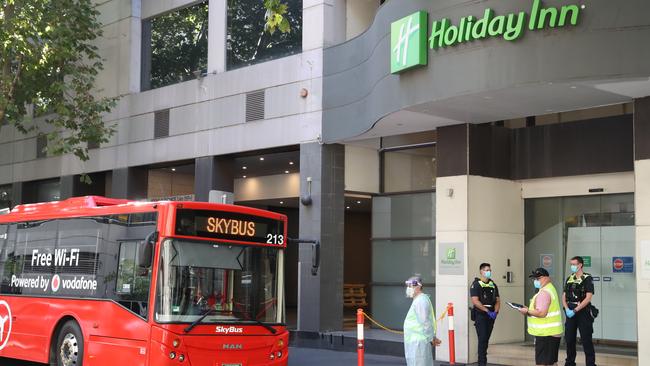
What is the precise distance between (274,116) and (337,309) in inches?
205

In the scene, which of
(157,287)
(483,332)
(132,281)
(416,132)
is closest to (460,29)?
(416,132)

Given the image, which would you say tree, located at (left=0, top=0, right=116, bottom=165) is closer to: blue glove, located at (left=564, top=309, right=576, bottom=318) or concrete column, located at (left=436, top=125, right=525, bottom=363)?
concrete column, located at (left=436, top=125, right=525, bottom=363)

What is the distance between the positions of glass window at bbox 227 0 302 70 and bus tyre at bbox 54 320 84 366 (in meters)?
9.81

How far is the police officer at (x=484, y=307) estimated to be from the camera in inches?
577

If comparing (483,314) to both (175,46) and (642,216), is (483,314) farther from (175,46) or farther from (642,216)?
(175,46)

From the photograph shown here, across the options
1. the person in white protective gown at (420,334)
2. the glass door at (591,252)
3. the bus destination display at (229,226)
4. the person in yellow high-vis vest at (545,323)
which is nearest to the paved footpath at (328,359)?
the glass door at (591,252)

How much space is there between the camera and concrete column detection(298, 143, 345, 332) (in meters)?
19.0

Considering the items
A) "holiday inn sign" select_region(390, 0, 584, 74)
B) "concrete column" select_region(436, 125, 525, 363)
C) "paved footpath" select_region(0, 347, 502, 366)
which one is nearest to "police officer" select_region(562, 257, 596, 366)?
"concrete column" select_region(436, 125, 525, 363)

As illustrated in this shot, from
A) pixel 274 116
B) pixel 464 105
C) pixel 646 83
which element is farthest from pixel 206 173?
pixel 646 83

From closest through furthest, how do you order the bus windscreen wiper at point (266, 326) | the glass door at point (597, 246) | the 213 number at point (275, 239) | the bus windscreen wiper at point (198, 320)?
the bus windscreen wiper at point (198, 320), the bus windscreen wiper at point (266, 326), the 213 number at point (275, 239), the glass door at point (597, 246)

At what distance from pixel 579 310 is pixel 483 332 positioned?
6.44ft

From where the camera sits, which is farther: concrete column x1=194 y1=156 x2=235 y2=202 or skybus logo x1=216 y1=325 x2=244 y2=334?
concrete column x1=194 y1=156 x2=235 y2=202

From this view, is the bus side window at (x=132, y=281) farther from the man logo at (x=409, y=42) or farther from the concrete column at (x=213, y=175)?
the concrete column at (x=213, y=175)

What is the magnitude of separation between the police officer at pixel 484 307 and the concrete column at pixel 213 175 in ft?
30.7
